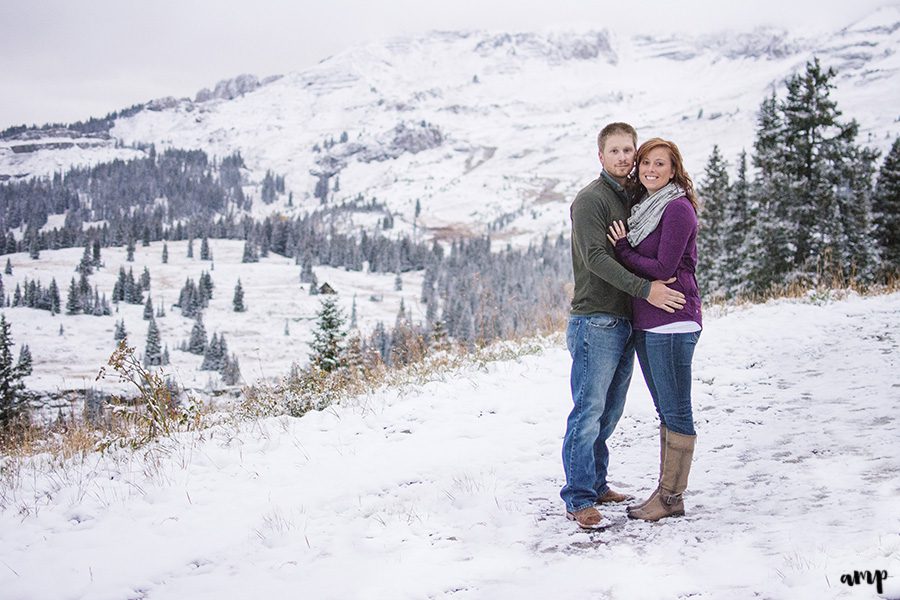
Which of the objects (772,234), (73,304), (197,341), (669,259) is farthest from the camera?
(73,304)

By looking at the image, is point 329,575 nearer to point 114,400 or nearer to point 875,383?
point 114,400

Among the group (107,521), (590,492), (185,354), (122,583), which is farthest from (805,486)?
(185,354)

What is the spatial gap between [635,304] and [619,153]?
1.18 meters

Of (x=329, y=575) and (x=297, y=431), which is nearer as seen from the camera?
(x=329, y=575)

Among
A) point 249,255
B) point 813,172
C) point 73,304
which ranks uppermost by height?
point 813,172

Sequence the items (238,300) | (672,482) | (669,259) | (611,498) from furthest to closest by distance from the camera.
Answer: (238,300) → (611,498) → (672,482) → (669,259)

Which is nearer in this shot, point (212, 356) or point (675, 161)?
point (675, 161)

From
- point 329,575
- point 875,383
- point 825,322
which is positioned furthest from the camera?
point 825,322

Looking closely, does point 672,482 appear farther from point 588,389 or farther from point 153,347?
point 153,347

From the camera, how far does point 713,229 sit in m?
36.9

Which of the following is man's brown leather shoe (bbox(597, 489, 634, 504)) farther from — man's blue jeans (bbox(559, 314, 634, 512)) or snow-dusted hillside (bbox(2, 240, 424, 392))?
snow-dusted hillside (bbox(2, 240, 424, 392))

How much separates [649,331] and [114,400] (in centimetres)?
671

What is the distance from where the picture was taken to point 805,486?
14.0 ft

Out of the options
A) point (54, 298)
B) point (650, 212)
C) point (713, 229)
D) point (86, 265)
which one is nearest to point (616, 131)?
point (650, 212)
